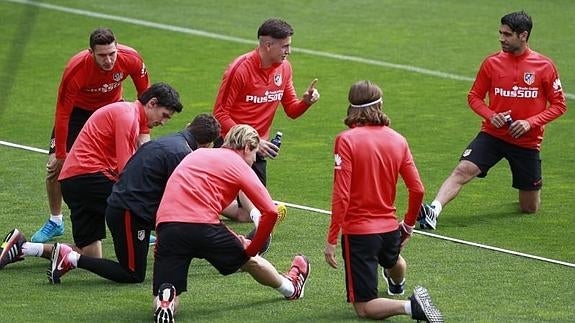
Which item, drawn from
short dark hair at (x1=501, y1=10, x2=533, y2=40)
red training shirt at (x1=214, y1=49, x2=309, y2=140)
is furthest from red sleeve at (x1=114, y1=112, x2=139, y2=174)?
short dark hair at (x1=501, y1=10, x2=533, y2=40)

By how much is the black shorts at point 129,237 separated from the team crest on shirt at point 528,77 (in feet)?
14.7

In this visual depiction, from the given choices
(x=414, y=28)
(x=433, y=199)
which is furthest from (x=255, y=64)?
(x=414, y=28)

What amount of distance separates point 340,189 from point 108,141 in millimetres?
2601

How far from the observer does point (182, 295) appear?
1160 cm

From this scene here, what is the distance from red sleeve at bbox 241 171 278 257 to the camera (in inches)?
417

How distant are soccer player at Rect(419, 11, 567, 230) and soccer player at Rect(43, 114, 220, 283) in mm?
3472

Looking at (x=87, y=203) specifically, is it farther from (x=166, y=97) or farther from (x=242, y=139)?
(x=242, y=139)

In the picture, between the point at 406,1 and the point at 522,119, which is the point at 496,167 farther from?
the point at 406,1

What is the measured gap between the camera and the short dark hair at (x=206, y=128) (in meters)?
11.2

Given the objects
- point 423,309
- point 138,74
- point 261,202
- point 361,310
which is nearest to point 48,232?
point 138,74

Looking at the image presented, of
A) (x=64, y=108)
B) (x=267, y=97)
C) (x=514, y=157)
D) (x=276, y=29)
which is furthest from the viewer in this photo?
(x=514, y=157)

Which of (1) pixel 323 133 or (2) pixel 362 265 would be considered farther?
(1) pixel 323 133

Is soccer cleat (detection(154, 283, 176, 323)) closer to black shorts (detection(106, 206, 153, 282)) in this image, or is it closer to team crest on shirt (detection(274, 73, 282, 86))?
black shorts (detection(106, 206, 153, 282))

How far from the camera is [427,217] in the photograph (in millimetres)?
13859
